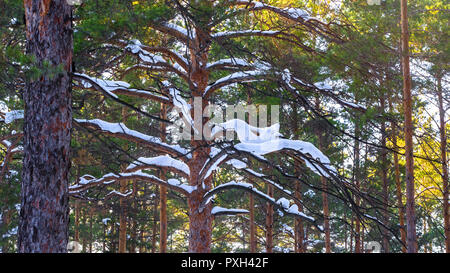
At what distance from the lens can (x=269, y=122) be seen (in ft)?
42.1

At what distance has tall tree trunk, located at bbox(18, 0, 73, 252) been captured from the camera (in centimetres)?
461

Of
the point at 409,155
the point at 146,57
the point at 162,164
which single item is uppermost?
the point at 146,57

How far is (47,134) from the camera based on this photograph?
4719 millimetres

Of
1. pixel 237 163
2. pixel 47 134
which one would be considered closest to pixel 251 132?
pixel 237 163

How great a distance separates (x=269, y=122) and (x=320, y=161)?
655cm

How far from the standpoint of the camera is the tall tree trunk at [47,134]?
4606mm

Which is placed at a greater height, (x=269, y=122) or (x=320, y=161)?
(x=269, y=122)

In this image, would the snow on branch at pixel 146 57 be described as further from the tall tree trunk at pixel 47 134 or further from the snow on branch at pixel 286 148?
the snow on branch at pixel 286 148

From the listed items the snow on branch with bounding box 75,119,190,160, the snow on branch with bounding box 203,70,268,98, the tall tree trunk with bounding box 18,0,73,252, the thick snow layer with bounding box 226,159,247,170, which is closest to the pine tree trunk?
the snow on branch with bounding box 75,119,190,160

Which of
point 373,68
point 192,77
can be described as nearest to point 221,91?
point 192,77

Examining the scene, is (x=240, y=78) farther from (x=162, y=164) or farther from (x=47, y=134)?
(x=47, y=134)

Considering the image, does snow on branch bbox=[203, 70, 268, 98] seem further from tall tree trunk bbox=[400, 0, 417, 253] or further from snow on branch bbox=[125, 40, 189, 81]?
tall tree trunk bbox=[400, 0, 417, 253]
